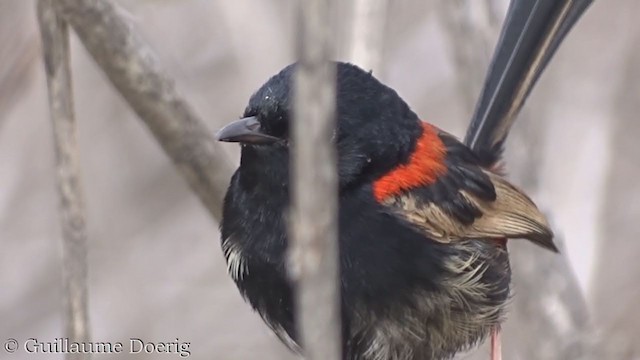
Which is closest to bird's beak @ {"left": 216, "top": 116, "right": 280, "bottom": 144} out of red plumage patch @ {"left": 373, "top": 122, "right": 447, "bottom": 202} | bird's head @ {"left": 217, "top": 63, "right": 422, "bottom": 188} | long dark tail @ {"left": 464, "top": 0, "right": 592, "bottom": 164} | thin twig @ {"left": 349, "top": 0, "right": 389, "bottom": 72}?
bird's head @ {"left": 217, "top": 63, "right": 422, "bottom": 188}

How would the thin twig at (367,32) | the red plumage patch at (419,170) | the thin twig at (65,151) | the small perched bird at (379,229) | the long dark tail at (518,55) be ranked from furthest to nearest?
the thin twig at (367,32) → the long dark tail at (518,55) → the red plumage patch at (419,170) → the small perched bird at (379,229) → the thin twig at (65,151)

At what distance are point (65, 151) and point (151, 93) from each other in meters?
0.33

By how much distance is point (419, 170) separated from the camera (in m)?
2.83

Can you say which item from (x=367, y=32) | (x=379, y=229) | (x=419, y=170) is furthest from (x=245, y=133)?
(x=367, y=32)

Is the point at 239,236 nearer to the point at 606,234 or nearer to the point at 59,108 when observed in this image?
the point at 59,108

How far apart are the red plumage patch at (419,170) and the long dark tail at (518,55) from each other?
0.29 metres

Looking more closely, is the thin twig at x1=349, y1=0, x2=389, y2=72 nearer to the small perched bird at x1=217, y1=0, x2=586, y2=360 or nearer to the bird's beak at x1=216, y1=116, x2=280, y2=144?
the small perched bird at x1=217, y1=0, x2=586, y2=360

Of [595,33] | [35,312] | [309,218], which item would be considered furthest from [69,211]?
[595,33]

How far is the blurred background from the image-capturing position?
420 cm

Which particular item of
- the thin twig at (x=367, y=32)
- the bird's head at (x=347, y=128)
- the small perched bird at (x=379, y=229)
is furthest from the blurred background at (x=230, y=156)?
the bird's head at (x=347, y=128)

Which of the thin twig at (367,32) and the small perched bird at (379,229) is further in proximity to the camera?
the thin twig at (367,32)

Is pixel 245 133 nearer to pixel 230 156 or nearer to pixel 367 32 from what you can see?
pixel 367 32

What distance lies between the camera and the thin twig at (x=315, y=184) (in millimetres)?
1486

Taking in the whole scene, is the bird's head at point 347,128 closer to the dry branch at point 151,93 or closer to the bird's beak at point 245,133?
the bird's beak at point 245,133
